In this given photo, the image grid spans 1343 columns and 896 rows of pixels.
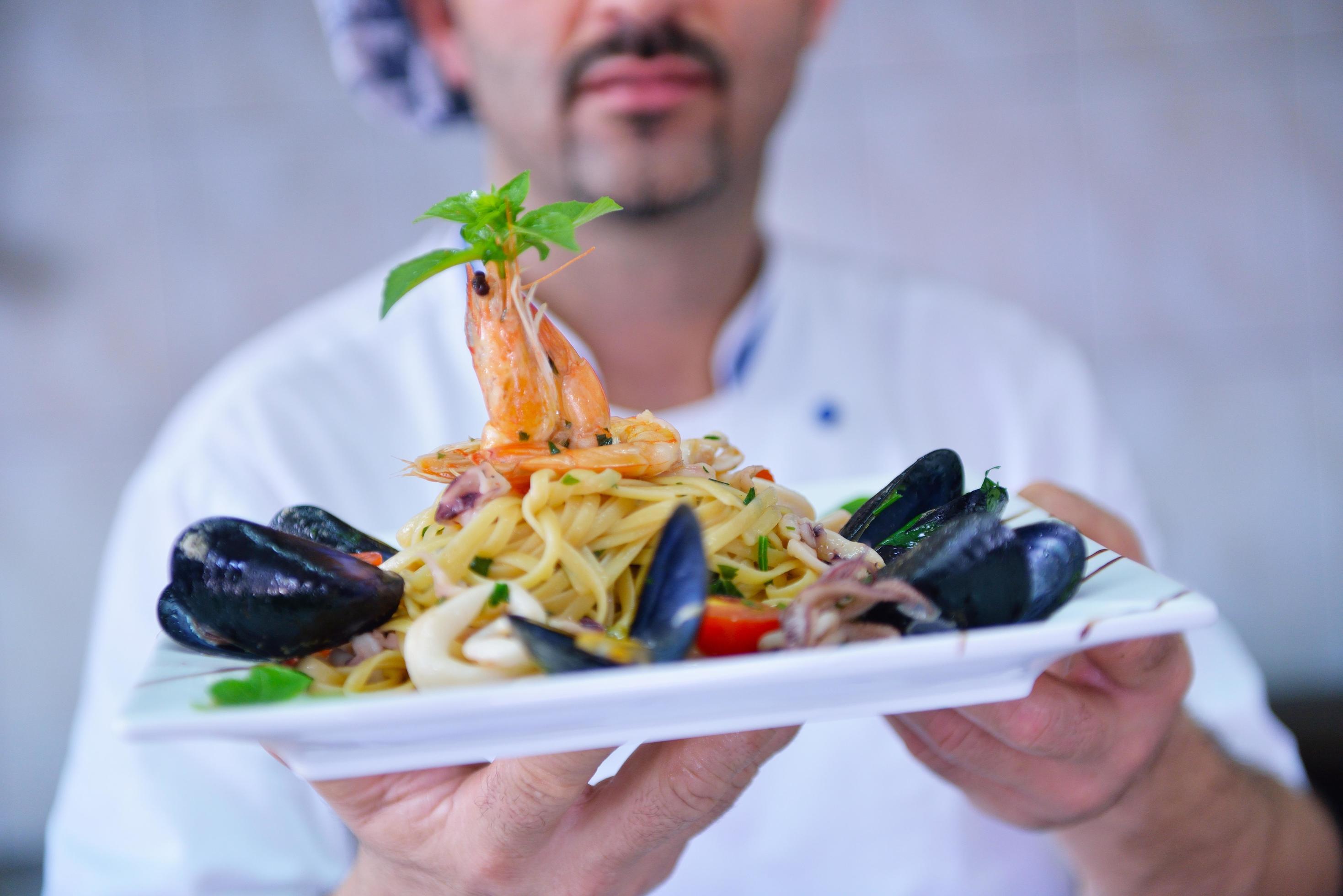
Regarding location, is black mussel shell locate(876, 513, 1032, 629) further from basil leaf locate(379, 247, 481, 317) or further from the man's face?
the man's face

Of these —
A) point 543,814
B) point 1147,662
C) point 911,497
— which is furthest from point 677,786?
point 1147,662

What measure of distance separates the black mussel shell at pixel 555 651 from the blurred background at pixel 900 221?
403cm

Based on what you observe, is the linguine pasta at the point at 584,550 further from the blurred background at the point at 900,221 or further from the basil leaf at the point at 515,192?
the blurred background at the point at 900,221

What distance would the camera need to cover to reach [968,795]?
1787 millimetres

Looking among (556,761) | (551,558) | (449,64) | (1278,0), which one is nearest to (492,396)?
(551,558)

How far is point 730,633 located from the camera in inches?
41.3

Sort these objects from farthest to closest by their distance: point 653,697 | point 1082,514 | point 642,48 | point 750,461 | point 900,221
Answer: point 900,221
point 750,461
point 642,48
point 1082,514
point 653,697

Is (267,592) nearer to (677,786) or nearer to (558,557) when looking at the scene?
(558,557)

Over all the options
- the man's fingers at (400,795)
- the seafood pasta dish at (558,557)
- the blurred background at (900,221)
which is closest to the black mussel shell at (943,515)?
the seafood pasta dish at (558,557)

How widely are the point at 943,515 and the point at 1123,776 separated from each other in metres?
0.60

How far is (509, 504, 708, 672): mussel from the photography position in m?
0.94

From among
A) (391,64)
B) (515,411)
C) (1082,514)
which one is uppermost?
(391,64)

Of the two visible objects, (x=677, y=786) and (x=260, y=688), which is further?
(x=677, y=786)

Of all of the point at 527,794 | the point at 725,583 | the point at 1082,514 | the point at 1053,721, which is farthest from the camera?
the point at 1082,514
